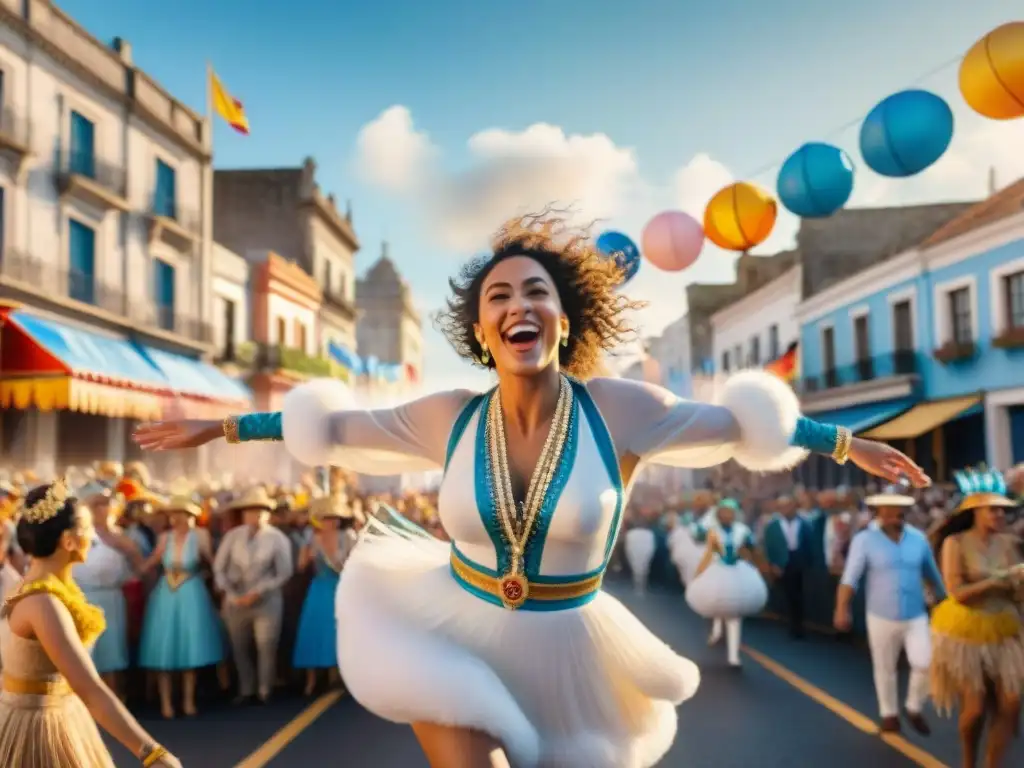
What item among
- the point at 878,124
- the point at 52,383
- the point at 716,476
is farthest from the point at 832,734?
the point at 716,476

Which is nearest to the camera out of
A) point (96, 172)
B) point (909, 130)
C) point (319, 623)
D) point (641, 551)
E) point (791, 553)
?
point (909, 130)

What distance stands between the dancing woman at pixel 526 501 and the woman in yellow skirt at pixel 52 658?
57 centimetres

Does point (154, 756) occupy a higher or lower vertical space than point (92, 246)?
lower

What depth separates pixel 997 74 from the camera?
7.37 metres

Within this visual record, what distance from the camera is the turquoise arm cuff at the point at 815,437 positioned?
3.75 meters

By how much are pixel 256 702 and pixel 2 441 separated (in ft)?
46.4

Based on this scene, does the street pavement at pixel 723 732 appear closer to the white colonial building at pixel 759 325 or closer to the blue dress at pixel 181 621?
the blue dress at pixel 181 621

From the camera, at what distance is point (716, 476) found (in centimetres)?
3047

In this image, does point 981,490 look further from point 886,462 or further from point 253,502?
point 253,502

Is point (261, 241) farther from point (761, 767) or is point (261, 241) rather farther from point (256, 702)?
point (761, 767)

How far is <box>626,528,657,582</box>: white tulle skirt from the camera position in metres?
19.1

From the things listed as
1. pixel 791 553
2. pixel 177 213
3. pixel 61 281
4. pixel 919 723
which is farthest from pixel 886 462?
pixel 177 213

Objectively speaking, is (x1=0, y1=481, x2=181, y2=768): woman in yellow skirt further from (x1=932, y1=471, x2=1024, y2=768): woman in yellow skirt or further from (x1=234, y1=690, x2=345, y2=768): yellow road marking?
(x1=932, y1=471, x2=1024, y2=768): woman in yellow skirt

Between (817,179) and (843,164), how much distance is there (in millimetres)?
256
